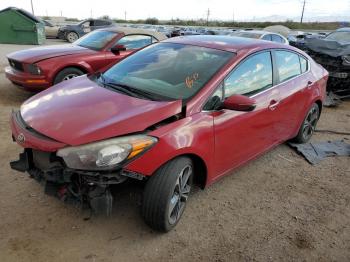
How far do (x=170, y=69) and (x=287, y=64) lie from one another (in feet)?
5.66

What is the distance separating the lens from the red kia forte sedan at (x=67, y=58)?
6.55m

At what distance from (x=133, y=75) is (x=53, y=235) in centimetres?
A: 175

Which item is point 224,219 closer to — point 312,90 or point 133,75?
point 133,75

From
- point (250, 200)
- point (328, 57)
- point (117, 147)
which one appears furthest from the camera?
point (328, 57)

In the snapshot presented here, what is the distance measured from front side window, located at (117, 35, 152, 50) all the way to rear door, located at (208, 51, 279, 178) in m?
4.30

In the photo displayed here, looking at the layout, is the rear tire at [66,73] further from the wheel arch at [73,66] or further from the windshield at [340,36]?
the windshield at [340,36]

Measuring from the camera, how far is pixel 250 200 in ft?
12.4

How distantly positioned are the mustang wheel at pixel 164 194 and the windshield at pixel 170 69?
2.25 feet

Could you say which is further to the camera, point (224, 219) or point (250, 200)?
point (250, 200)

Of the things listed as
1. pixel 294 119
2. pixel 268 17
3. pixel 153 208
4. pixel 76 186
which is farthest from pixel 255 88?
pixel 268 17

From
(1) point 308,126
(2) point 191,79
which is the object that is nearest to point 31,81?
(2) point 191,79

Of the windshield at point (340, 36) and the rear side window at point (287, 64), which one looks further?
the windshield at point (340, 36)

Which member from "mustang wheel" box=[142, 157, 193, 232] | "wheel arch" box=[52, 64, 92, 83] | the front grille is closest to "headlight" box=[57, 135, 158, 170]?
"mustang wheel" box=[142, 157, 193, 232]

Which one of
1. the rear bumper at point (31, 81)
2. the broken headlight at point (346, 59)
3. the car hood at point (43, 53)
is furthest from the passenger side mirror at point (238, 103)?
the broken headlight at point (346, 59)
